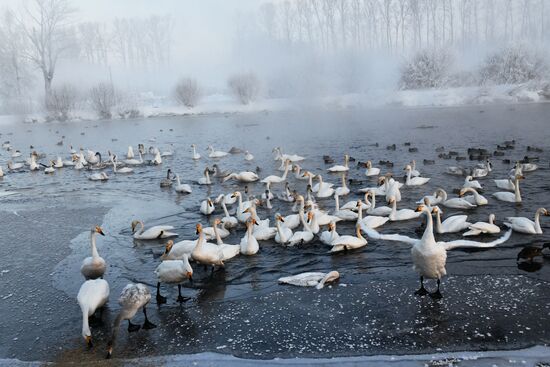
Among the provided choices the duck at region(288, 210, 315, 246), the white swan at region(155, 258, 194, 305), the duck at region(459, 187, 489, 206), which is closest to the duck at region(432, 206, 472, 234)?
the duck at region(459, 187, 489, 206)

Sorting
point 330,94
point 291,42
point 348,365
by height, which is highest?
point 291,42

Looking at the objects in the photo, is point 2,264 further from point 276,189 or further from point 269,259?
point 276,189

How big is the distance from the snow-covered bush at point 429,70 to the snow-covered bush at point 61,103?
116 ft

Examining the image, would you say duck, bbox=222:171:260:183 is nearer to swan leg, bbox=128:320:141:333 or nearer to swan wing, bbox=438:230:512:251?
swan wing, bbox=438:230:512:251

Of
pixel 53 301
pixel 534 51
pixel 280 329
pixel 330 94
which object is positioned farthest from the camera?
pixel 330 94

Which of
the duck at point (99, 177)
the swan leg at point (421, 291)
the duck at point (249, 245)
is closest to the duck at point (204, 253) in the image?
the duck at point (249, 245)

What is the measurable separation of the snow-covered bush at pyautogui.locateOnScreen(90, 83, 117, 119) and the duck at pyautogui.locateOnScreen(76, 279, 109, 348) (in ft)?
163

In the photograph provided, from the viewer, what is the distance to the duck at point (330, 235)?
366 inches

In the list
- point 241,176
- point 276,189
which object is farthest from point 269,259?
point 241,176

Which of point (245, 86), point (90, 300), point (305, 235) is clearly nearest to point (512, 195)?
point (305, 235)

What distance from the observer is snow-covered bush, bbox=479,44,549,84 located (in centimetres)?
4703

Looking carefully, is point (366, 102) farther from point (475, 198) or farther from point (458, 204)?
point (458, 204)

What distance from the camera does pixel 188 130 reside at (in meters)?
37.3

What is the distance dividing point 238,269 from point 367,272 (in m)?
2.21
